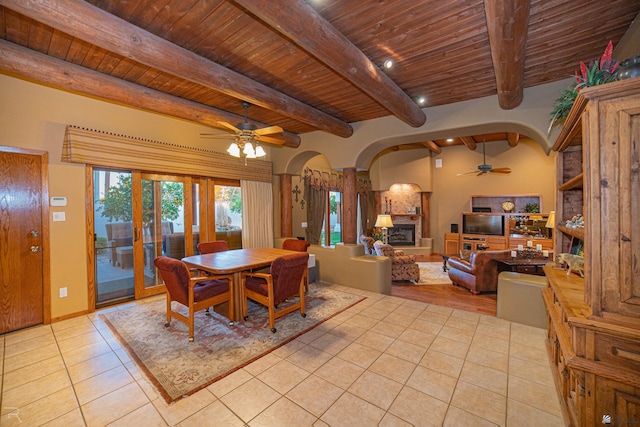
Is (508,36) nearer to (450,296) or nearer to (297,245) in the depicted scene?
(297,245)

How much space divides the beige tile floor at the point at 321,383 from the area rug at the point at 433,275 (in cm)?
256

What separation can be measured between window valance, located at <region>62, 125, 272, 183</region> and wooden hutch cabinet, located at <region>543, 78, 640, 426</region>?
4.66 meters

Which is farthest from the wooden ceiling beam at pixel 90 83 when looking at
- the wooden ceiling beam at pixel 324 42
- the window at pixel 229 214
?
the wooden ceiling beam at pixel 324 42

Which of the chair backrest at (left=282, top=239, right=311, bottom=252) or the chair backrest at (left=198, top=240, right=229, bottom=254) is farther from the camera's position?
the chair backrest at (left=282, top=239, right=311, bottom=252)

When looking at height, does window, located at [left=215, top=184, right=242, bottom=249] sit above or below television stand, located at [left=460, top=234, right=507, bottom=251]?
above

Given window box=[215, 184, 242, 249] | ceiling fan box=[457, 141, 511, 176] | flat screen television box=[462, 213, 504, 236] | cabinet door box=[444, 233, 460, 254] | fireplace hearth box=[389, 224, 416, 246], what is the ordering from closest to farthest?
window box=[215, 184, 242, 249] → ceiling fan box=[457, 141, 511, 176] → flat screen television box=[462, 213, 504, 236] → cabinet door box=[444, 233, 460, 254] → fireplace hearth box=[389, 224, 416, 246]

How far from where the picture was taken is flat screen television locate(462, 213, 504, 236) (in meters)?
7.65

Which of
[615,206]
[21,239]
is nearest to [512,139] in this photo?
[615,206]

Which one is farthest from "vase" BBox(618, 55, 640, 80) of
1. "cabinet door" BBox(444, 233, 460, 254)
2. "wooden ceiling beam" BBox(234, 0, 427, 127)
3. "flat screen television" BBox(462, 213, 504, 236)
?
"cabinet door" BBox(444, 233, 460, 254)

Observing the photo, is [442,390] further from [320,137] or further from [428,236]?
[428,236]

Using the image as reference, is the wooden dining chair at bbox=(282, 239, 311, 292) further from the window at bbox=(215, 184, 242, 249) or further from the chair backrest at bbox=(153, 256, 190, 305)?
the chair backrest at bbox=(153, 256, 190, 305)

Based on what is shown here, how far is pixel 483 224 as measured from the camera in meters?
7.88

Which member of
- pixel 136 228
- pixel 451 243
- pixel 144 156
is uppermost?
pixel 144 156

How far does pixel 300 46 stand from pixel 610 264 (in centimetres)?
241
